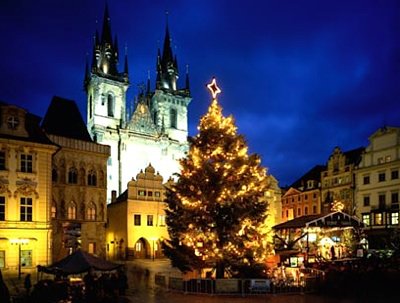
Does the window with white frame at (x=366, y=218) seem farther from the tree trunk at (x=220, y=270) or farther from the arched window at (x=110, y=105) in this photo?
the arched window at (x=110, y=105)

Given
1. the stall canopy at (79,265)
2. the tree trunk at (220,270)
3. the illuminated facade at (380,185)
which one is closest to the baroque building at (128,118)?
the illuminated facade at (380,185)

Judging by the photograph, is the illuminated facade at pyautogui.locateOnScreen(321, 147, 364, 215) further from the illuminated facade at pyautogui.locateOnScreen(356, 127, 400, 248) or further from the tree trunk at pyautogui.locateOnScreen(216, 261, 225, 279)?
the tree trunk at pyautogui.locateOnScreen(216, 261, 225, 279)

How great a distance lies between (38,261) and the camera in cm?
3847

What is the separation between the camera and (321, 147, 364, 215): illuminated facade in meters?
67.2

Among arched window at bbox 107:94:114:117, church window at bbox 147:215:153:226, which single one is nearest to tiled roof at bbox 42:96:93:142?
church window at bbox 147:215:153:226

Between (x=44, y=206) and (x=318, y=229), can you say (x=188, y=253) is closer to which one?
(x=318, y=229)

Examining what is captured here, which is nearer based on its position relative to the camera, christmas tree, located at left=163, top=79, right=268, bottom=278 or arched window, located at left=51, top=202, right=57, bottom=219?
christmas tree, located at left=163, top=79, right=268, bottom=278

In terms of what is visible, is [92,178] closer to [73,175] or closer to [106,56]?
[73,175]

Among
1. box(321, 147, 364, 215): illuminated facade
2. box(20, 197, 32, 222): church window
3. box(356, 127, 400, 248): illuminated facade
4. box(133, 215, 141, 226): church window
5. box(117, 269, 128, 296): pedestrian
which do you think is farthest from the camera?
box(321, 147, 364, 215): illuminated facade

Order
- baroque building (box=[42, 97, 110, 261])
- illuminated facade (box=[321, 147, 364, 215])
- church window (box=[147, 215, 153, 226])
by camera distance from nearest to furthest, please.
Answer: baroque building (box=[42, 97, 110, 261])
church window (box=[147, 215, 153, 226])
illuminated facade (box=[321, 147, 364, 215])

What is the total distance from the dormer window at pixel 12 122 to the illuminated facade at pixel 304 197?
4917 centimetres

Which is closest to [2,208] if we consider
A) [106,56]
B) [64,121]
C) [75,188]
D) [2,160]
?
[2,160]

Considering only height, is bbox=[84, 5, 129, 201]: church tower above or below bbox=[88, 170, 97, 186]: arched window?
above

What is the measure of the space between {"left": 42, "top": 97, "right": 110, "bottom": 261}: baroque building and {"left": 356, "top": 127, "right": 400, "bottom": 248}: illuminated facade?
3152 centimetres
